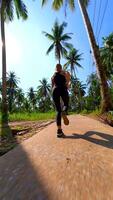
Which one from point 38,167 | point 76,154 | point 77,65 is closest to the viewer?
point 38,167

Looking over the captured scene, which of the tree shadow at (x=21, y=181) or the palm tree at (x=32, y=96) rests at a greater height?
the palm tree at (x=32, y=96)

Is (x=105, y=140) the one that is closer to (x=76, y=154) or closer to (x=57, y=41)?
(x=76, y=154)

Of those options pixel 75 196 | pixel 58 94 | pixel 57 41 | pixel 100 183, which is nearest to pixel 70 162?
pixel 100 183

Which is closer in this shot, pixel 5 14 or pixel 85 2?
pixel 85 2

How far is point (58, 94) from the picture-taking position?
7.12 m

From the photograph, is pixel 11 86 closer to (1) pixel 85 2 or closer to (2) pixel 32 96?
(2) pixel 32 96

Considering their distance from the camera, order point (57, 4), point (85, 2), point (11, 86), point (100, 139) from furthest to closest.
Result: point (11, 86)
point (57, 4)
point (85, 2)
point (100, 139)

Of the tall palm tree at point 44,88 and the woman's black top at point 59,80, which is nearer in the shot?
the woman's black top at point 59,80

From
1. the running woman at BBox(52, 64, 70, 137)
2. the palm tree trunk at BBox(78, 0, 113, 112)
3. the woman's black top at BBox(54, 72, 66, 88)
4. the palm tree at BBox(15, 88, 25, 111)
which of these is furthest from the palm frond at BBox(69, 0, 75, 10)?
the palm tree at BBox(15, 88, 25, 111)

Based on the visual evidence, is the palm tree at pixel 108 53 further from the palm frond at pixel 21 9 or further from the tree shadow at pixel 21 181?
the tree shadow at pixel 21 181

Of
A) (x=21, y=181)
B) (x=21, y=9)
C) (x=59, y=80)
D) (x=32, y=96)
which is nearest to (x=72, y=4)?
(x=21, y=9)

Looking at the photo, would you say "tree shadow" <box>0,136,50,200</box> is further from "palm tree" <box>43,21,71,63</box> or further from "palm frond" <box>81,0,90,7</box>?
"palm tree" <box>43,21,71,63</box>

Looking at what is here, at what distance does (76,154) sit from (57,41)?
54.5m

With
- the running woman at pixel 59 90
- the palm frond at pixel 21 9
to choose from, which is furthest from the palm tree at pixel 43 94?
the running woman at pixel 59 90
